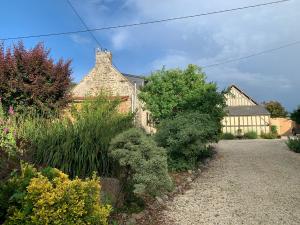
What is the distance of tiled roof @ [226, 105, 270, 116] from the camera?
47272 millimetres

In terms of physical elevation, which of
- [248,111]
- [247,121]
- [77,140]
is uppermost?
[248,111]

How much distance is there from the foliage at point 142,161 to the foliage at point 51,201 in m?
1.85

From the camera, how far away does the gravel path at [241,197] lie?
720 centimetres

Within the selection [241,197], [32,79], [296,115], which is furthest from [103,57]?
[241,197]

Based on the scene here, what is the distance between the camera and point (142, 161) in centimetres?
689

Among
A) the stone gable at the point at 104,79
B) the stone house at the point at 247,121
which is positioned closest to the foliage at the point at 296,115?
the stone gable at the point at 104,79

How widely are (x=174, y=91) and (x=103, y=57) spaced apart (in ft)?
41.1

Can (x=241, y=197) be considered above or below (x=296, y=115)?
below

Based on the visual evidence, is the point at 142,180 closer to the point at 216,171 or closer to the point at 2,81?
the point at 216,171

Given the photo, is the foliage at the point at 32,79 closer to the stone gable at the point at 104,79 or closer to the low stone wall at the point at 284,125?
the stone gable at the point at 104,79

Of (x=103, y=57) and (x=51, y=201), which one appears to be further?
(x=103, y=57)

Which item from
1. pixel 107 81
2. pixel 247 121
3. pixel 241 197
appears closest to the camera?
pixel 241 197

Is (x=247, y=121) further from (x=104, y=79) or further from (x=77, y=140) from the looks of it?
(x=77, y=140)

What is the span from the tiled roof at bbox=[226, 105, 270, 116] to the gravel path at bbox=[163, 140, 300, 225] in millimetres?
34301
